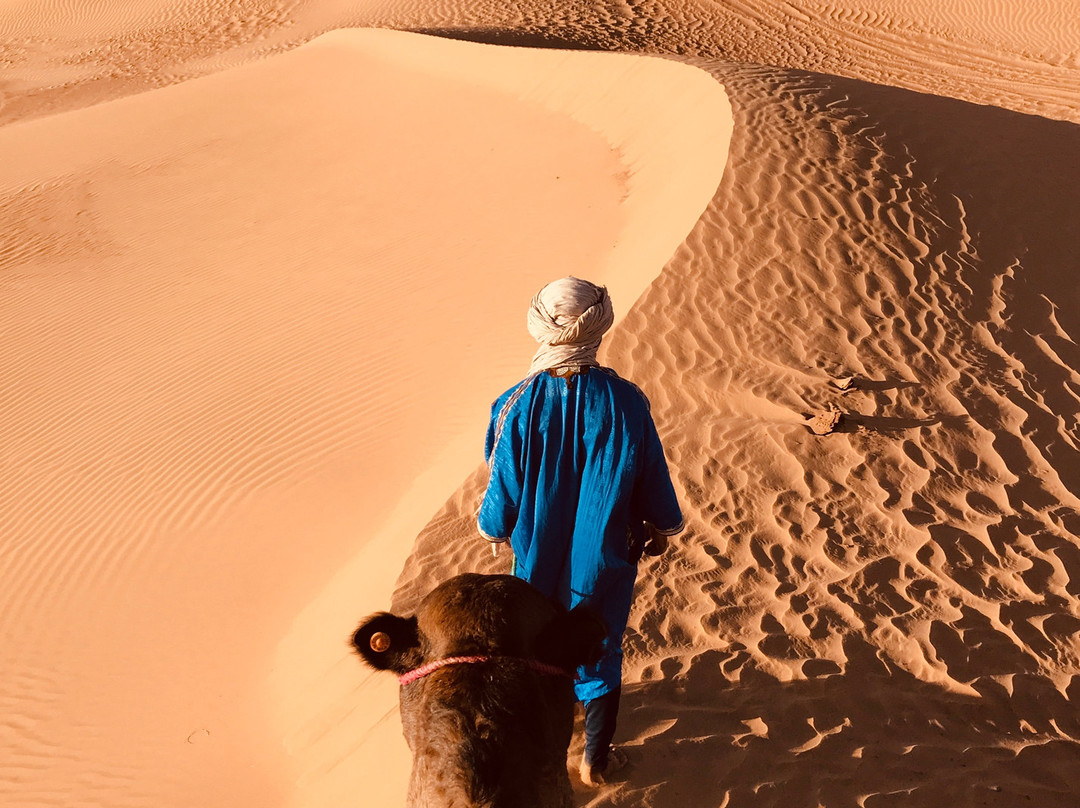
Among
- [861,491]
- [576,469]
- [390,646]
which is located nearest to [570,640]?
[390,646]

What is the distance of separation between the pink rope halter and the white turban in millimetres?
1022

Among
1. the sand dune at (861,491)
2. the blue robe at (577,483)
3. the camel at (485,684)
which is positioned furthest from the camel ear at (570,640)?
the sand dune at (861,491)

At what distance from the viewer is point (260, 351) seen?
9.91m

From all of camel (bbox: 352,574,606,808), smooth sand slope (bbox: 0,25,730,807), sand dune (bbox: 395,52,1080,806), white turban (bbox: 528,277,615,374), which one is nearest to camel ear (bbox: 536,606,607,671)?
camel (bbox: 352,574,606,808)

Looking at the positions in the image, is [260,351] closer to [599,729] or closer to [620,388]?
[599,729]

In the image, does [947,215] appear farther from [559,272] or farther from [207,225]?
[207,225]

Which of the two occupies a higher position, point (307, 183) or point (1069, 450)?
point (1069, 450)

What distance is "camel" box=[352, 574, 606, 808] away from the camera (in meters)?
1.78

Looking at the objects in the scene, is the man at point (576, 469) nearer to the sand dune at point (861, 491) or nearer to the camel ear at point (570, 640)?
the camel ear at point (570, 640)

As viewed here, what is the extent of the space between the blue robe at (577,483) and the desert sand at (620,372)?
50.0 inches

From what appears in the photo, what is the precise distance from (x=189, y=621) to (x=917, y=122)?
1079cm

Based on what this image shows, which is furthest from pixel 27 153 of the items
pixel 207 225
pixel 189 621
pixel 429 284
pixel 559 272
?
pixel 189 621

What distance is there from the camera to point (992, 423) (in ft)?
20.9

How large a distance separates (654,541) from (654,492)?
0.25 m
